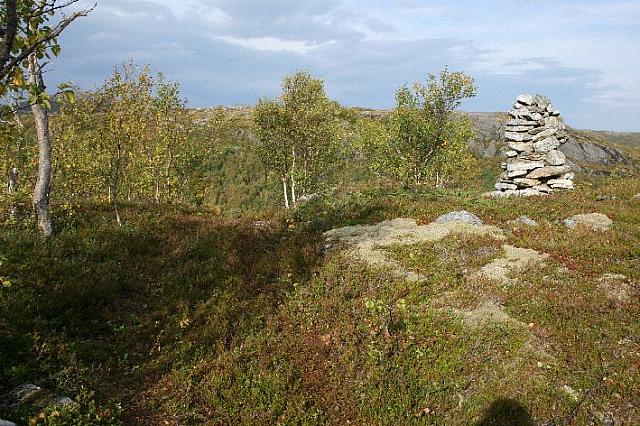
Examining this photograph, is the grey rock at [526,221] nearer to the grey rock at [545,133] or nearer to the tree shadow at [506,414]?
the grey rock at [545,133]

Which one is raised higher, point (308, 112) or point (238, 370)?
point (308, 112)

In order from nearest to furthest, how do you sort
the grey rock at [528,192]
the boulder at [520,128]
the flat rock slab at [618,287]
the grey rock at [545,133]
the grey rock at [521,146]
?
the flat rock slab at [618,287] → the grey rock at [528,192] → the grey rock at [545,133] → the grey rock at [521,146] → the boulder at [520,128]

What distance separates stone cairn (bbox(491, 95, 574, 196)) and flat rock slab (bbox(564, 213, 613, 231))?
792cm

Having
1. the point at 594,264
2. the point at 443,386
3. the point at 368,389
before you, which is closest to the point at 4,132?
the point at 368,389

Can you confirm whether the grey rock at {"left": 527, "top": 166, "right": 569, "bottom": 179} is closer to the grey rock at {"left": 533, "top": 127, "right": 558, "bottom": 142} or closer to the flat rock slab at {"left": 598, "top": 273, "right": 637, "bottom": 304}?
the grey rock at {"left": 533, "top": 127, "right": 558, "bottom": 142}

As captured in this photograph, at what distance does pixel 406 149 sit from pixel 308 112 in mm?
14413

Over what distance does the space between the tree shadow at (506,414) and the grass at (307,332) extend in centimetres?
3

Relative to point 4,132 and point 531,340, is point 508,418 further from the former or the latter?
point 4,132

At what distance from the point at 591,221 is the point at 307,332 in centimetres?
1587

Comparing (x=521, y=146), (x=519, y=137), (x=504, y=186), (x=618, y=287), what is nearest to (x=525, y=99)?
(x=519, y=137)

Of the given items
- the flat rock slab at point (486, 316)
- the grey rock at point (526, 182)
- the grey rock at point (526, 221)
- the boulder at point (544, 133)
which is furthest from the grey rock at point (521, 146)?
the flat rock slab at point (486, 316)

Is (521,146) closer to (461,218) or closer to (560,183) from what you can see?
(560,183)

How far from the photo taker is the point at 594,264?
1533cm

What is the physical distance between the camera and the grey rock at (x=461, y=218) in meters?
21.0
